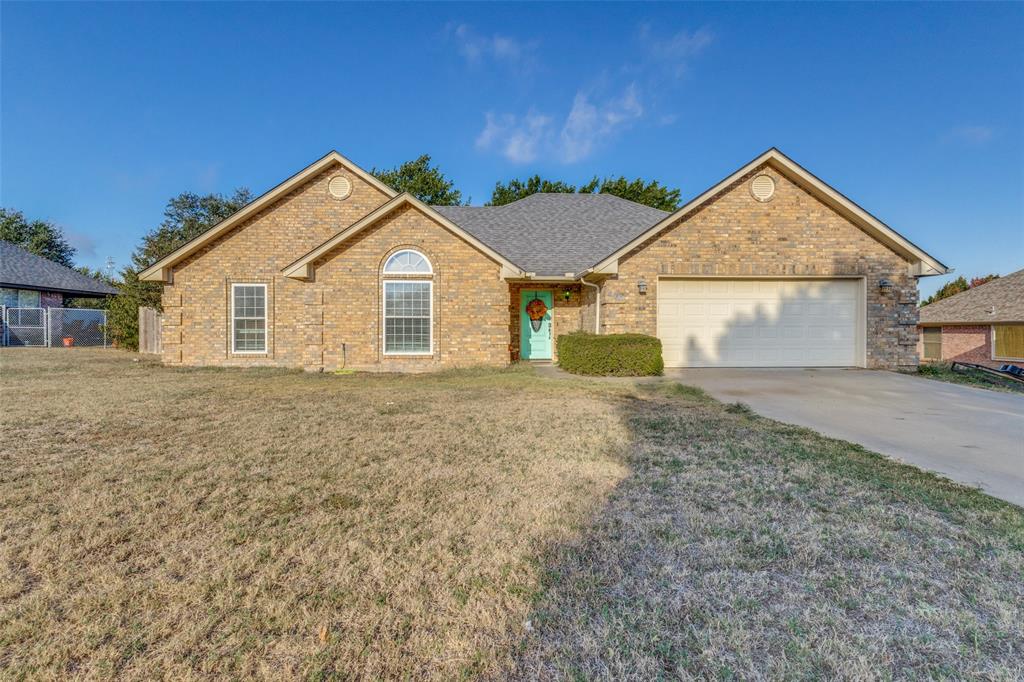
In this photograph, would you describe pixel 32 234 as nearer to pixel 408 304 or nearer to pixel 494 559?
pixel 408 304

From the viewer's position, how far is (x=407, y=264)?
39.3 feet

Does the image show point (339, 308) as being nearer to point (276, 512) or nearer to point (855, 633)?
point (276, 512)

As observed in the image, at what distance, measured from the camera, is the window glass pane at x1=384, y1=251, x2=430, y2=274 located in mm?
11945

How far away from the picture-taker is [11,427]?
17.7 ft

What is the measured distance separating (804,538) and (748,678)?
1.42 m

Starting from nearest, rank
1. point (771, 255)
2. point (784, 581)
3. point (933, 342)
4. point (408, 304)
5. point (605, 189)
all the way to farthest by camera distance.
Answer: point (784, 581) < point (771, 255) < point (408, 304) < point (933, 342) < point (605, 189)

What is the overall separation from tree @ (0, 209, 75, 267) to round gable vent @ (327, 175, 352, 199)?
43.7 meters

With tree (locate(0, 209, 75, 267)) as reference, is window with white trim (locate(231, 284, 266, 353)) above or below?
below

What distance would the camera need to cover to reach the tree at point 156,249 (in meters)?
19.1

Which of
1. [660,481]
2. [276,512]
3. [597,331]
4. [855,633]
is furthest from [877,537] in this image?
[597,331]

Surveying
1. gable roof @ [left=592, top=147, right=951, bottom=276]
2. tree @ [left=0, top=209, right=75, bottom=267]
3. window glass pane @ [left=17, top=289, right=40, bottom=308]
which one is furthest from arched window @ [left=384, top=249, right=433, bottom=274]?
tree @ [left=0, top=209, right=75, bottom=267]

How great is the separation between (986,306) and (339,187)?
27873mm

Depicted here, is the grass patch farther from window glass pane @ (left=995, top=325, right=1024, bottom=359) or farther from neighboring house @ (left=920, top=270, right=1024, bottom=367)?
neighboring house @ (left=920, top=270, right=1024, bottom=367)

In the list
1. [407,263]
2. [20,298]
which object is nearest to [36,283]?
[20,298]
